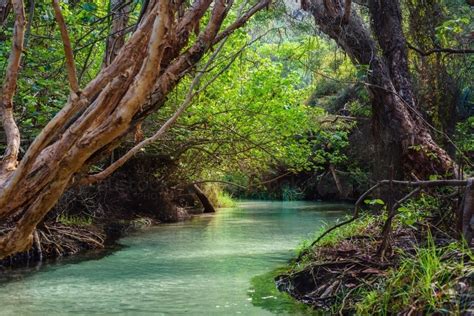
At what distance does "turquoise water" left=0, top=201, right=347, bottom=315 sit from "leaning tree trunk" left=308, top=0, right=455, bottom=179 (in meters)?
2.35

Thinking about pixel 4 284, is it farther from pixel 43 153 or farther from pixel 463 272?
pixel 463 272

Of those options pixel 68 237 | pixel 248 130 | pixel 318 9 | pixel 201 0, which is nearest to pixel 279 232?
pixel 248 130

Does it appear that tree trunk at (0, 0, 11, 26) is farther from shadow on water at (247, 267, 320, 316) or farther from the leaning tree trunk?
the leaning tree trunk

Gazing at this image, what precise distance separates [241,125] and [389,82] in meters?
4.00

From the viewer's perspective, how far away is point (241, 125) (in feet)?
35.9

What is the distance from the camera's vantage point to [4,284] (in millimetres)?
6945

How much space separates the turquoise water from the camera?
5789 millimetres

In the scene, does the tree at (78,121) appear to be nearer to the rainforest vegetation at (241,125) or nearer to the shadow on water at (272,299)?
the rainforest vegetation at (241,125)

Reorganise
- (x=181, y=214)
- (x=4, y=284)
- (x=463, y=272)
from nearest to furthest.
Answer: (x=463, y=272)
(x=4, y=284)
(x=181, y=214)

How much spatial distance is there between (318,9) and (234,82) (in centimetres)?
369

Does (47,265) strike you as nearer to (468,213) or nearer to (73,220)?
(73,220)

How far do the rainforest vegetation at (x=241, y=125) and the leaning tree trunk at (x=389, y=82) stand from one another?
19 millimetres

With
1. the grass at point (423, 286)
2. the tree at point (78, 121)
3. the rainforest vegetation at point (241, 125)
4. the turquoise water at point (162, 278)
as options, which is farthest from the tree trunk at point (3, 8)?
the grass at point (423, 286)

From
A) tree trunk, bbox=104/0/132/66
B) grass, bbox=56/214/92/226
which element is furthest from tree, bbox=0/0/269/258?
grass, bbox=56/214/92/226
